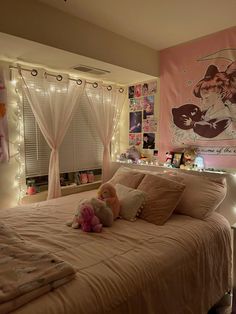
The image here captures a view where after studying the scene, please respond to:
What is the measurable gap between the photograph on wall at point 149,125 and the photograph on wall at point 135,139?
142 millimetres

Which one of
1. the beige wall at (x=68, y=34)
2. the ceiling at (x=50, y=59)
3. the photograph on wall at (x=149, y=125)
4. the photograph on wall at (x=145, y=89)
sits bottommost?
the photograph on wall at (x=149, y=125)

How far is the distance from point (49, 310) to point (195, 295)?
3.39 ft

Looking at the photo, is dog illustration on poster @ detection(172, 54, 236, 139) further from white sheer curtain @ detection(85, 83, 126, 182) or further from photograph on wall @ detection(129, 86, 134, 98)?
white sheer curtain @ detection(85, 83, 126, 182)

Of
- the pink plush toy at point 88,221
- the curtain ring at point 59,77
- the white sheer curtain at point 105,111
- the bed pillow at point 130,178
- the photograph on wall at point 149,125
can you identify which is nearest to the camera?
the pink plush toy at point 88,221

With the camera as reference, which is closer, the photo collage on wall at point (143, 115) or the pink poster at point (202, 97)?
the pink poster at point (202, 97)

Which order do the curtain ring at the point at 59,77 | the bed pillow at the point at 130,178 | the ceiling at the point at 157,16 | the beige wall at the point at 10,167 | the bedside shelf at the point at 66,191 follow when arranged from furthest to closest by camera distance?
the curtain ring at the point at 59,77 → the bedside shelf at the point at 66,191 → the beige wall at the point at 10,167 → the bed pillow at the point at 130,178 → the ceiling at the point at 157,16

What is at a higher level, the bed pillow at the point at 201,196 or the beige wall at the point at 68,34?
the beige wall at the point at 68,34

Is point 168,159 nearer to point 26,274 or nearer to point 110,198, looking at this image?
point 110,198

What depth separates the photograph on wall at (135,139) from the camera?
3.39 metres

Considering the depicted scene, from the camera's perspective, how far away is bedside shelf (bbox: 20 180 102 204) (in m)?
2.76

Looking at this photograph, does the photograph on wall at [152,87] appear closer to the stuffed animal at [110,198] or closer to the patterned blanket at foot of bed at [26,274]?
the stuffed animal at [110,198]

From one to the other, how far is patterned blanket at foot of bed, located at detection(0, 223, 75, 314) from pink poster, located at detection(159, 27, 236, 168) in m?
2.01

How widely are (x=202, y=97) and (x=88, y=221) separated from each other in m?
1.87

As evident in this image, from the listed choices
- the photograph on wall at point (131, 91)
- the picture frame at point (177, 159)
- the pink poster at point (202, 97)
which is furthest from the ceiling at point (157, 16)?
the picture frame at point (177, 159)
